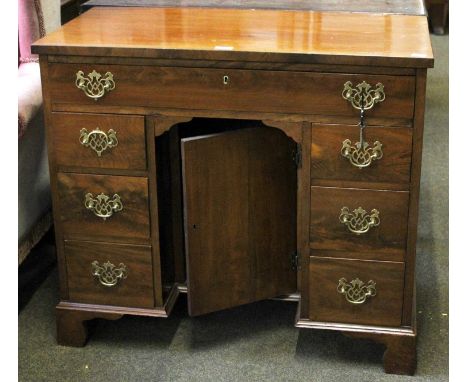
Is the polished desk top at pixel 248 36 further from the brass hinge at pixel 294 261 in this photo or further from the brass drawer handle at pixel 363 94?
the brass hinge at pixel 294 261

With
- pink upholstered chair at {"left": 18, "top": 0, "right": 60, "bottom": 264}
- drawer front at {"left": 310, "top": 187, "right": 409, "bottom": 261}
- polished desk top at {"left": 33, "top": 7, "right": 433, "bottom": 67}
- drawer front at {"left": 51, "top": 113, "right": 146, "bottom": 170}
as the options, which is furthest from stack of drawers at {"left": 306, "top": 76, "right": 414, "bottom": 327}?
pink upholstered chair at {"left": 18, "top": 0, "right": 60, "bottom": 264}

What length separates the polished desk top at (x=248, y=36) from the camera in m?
1.57

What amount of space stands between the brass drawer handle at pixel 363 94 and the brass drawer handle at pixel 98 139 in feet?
1.62

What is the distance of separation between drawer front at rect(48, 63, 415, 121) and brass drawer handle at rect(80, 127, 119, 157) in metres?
0.06

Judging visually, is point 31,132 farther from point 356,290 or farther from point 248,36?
point 356,290

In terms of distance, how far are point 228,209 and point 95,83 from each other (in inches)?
16.1

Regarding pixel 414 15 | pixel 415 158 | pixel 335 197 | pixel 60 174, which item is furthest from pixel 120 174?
pixel 414 15

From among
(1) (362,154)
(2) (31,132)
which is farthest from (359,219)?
(2) (31,132)

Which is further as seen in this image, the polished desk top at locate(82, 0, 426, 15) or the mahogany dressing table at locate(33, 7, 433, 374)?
the polished desk top at locate(82, 0, 426, 15)

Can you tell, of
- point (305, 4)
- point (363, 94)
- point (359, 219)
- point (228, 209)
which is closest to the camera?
point (363, 94)

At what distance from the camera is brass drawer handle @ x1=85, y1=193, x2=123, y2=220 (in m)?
1.77

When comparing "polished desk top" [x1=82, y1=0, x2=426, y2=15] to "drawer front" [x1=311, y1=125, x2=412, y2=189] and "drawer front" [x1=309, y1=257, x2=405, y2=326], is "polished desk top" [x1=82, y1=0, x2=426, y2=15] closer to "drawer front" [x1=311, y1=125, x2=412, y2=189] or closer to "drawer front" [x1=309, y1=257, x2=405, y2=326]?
"drawer front" [x1=311, y1=125, x2=412, y2=189]

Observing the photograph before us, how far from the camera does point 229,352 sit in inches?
74.9

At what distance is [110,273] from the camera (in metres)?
1.84
